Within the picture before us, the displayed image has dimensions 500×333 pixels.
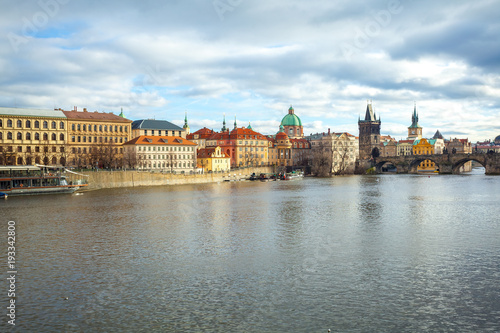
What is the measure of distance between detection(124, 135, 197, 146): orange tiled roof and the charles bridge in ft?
219

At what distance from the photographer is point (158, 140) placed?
121250 mm

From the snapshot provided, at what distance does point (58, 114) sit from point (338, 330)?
104m

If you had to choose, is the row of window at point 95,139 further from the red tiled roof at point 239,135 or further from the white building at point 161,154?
the red tiled roof at point 239,135

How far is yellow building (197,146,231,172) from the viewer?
141 m

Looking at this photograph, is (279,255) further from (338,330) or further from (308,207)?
(308,207)

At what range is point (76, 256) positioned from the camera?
28047 mm

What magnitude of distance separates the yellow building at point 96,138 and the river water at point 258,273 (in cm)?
6140

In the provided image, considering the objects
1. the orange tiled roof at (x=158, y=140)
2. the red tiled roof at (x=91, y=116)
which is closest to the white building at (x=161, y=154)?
the orange tiled roof at (x=158, y=140)

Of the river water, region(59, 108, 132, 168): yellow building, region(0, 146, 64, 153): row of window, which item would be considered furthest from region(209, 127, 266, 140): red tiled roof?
the river water

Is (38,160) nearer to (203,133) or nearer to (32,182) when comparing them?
(32,182)

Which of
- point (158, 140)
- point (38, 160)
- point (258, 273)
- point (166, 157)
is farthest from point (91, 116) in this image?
point (258, 273)

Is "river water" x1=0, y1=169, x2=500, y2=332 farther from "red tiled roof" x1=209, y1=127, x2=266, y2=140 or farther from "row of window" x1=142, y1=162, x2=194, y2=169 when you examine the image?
"red tiled roof" x1=209, y1=127, x2=266, y2=140

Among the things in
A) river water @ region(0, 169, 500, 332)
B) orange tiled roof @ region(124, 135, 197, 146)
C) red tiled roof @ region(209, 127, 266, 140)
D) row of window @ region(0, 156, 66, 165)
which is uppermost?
red tiled roof @ region(209, 127, 266, 140)

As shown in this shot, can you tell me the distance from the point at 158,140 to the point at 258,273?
100m
